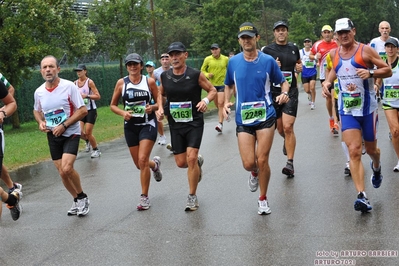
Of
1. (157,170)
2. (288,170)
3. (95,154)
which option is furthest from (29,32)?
(288,170)

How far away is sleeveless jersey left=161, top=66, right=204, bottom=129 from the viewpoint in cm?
830

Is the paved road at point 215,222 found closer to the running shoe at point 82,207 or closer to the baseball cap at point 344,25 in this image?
the running shoe at point 82,207

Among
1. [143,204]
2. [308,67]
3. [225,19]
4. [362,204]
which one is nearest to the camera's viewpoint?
[362,204]

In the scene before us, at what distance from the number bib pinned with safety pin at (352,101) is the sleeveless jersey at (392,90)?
1.88 metres

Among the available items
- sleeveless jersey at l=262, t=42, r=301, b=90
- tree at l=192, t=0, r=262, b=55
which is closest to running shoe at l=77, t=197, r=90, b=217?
sleeveless jersey at l=262, t=42, r=301, b=90

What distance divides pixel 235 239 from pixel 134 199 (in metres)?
2.77

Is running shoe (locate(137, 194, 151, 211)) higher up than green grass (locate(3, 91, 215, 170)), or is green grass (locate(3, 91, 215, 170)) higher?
running shoe (locate(137, 194, 151, 211))

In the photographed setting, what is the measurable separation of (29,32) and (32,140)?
4.81 m

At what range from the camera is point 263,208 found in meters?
7.59

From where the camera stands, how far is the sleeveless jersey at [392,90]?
918 cm

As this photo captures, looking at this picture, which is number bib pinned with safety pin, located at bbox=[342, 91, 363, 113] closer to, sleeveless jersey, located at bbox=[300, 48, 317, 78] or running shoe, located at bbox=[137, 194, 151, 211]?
running shoe, located at bbox=[137, 194, 151, 211]

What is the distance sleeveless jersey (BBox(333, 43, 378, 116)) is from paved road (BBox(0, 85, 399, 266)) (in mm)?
1106

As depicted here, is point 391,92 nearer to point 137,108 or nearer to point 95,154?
point 137,108

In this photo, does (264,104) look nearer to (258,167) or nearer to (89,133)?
(258,167)
